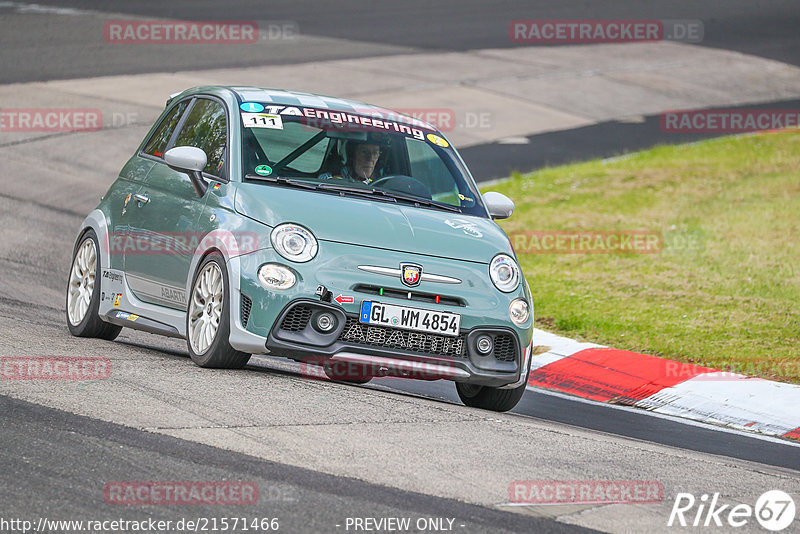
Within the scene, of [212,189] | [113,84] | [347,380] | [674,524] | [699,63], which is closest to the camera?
[674,524]

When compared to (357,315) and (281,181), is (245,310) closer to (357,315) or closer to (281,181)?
(357,315)

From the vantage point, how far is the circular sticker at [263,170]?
312 inches

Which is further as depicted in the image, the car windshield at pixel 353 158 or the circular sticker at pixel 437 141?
the circular sticker at pixel 437 141

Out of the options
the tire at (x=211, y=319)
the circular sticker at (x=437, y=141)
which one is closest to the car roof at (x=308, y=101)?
the circular sticker at (x=437, y=141)

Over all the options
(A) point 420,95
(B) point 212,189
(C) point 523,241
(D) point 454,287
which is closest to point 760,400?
(D) point 454,287

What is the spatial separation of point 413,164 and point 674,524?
12.7ft

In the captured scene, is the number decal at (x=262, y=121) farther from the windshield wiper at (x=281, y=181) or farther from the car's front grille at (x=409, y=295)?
the car's front grille at (x=409, y=295)

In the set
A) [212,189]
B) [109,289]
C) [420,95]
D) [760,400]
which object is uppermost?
[420,95]

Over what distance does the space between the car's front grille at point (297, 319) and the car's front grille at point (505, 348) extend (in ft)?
3.75

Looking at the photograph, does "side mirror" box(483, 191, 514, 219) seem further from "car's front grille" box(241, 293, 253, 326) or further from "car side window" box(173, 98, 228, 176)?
"car's front grille" box(241, 293, 253, 326)

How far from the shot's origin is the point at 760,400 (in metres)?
8.89

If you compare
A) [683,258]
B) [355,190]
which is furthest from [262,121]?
[683,258]

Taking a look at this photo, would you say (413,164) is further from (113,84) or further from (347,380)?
(113,84)

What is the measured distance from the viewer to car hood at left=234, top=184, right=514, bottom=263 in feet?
24.3
